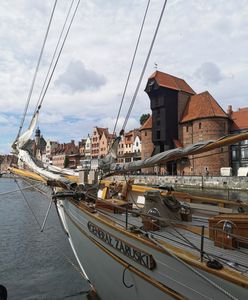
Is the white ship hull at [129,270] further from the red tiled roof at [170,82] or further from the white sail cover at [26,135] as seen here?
the red tiled roof at [170,82]

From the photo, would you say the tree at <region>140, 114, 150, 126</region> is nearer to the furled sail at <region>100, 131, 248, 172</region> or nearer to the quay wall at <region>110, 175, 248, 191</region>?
the quay wall at <region>110, 175, 248, 191</region>

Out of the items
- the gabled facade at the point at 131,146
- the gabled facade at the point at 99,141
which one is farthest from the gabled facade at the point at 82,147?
the gabled facade at the point at 131,146

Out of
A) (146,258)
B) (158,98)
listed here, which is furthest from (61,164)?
(146,258)

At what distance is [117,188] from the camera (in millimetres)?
11438

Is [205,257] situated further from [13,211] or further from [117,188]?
[13,211]

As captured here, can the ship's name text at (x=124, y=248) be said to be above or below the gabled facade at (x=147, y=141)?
below

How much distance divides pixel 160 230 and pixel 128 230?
2.08ft

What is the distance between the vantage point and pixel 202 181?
42469 mm

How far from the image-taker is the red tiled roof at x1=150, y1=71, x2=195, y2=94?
55.1 meters

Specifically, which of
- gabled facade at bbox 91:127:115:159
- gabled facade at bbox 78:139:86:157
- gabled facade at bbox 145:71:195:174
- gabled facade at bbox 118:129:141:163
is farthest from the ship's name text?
gabled facade at bbox 78:139:86:157

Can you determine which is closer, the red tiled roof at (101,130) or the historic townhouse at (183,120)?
the historic townhouse at (183,120)

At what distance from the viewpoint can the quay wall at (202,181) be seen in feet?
128

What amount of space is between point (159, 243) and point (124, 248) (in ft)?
3.08

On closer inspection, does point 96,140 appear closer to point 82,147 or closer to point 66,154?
point 82,147
